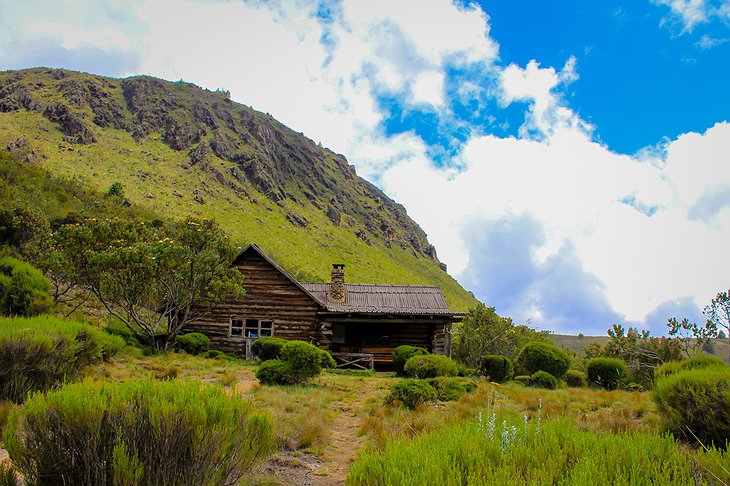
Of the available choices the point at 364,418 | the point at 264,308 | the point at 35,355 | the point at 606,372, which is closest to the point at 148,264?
the point at 264,308

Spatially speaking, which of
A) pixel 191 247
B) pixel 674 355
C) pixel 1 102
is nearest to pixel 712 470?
pixel 191 247

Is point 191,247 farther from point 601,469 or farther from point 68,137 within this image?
point 68,137

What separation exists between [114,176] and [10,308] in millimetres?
50704

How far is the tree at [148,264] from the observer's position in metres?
18.2

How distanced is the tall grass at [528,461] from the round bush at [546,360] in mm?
18210

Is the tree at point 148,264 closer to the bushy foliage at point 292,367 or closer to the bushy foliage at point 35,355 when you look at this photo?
the bushy foliage at point 292,367

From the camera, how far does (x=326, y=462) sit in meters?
7.33

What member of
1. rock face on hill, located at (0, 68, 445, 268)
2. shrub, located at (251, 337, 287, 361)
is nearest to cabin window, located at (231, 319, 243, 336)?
shrub, located at (251, 337, 287, 361)

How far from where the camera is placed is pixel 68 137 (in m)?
68.4

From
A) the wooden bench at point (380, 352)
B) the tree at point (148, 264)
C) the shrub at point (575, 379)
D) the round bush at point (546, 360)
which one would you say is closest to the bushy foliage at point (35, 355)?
the tree at point (148, 264)

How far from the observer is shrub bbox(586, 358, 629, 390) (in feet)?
63.1

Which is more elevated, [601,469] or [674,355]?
[601,469]

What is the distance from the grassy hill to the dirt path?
112 ft

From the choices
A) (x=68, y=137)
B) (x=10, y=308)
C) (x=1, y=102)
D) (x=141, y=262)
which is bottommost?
(x=10, y=308)
